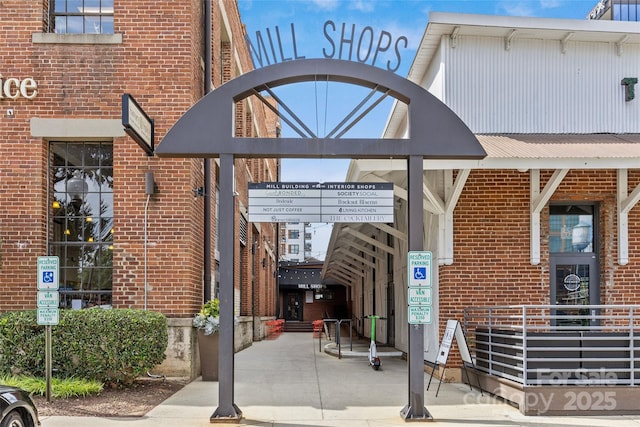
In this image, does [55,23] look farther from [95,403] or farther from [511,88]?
[511,88]

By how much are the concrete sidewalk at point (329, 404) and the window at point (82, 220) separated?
102 inches

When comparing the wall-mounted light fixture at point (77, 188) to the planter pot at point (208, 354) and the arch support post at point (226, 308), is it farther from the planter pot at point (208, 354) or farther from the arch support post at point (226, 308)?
the arch support post at point (226, 308)

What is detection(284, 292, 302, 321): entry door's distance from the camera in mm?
53312

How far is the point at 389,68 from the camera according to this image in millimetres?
9422

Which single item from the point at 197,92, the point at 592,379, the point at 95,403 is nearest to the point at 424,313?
the point at 592,379

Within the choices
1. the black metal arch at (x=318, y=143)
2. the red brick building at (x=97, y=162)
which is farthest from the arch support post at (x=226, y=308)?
the red brick building at (x=97, y=162)

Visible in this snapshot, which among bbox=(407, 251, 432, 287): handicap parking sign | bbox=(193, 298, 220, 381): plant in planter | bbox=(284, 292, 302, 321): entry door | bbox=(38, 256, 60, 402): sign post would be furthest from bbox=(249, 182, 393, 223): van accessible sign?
bbox=(284, 292, 302, 321): entry door

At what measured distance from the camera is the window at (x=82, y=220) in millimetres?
11930

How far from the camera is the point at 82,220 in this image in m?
12.1

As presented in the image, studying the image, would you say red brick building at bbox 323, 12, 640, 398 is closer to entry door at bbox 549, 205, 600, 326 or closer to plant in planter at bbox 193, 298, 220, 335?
entry door at bbox 549, 205, 600, 326

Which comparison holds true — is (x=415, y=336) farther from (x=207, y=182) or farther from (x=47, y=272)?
(x=207, y=182)

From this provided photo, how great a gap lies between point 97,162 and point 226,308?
4987 mm

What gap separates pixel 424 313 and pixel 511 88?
5908 millimetres

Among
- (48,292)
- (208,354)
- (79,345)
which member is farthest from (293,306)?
(48,292)
